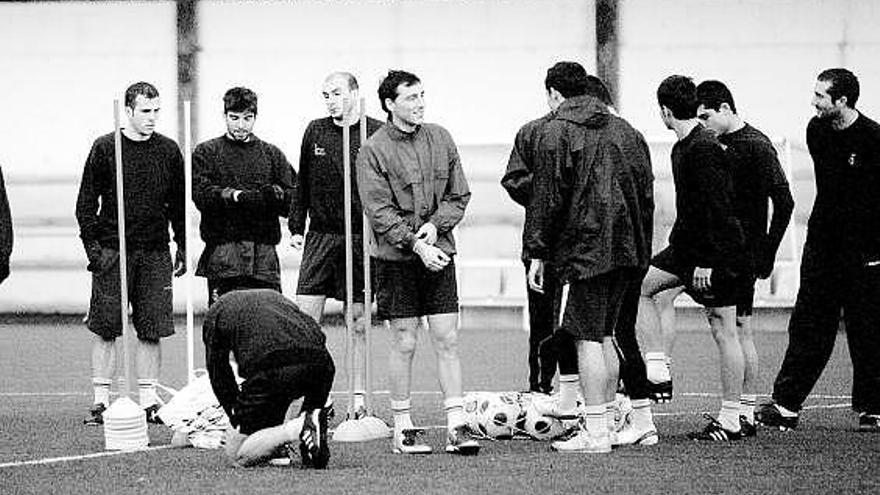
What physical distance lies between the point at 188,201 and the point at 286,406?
231 centimetres

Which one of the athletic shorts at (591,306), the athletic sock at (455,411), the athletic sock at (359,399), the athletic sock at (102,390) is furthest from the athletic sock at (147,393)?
the athletic shorts at (591,306)

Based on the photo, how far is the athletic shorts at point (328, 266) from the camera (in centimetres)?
909

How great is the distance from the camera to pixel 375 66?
19719mm

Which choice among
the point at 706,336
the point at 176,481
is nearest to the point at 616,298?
the point at 176,481

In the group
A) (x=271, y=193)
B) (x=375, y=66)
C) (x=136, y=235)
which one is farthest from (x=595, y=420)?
(x=375, y=66)

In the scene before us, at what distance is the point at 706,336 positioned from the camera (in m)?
16.6

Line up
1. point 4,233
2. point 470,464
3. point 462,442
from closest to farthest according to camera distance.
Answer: point 470,464
point 462,442
point 4,233

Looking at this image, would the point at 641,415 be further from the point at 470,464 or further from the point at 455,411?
the point at 470,464

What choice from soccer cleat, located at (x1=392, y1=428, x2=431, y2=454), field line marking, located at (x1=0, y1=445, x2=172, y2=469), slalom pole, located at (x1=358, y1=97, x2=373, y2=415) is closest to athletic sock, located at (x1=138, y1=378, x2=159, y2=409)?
field line marking, located at (x1=0, y1=445, x2=172, y2=469)

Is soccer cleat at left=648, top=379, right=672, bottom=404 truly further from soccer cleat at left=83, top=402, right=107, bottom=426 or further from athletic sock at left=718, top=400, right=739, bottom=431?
soccer cleat at left=83, top=402, right=107, bottom=426

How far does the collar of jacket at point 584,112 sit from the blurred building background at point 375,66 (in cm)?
1053

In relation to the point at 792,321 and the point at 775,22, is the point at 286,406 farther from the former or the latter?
the point at 775,22

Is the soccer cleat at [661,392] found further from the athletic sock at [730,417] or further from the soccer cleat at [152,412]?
the soccer cleat at [152,412]

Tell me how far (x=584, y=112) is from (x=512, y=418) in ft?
4.90
